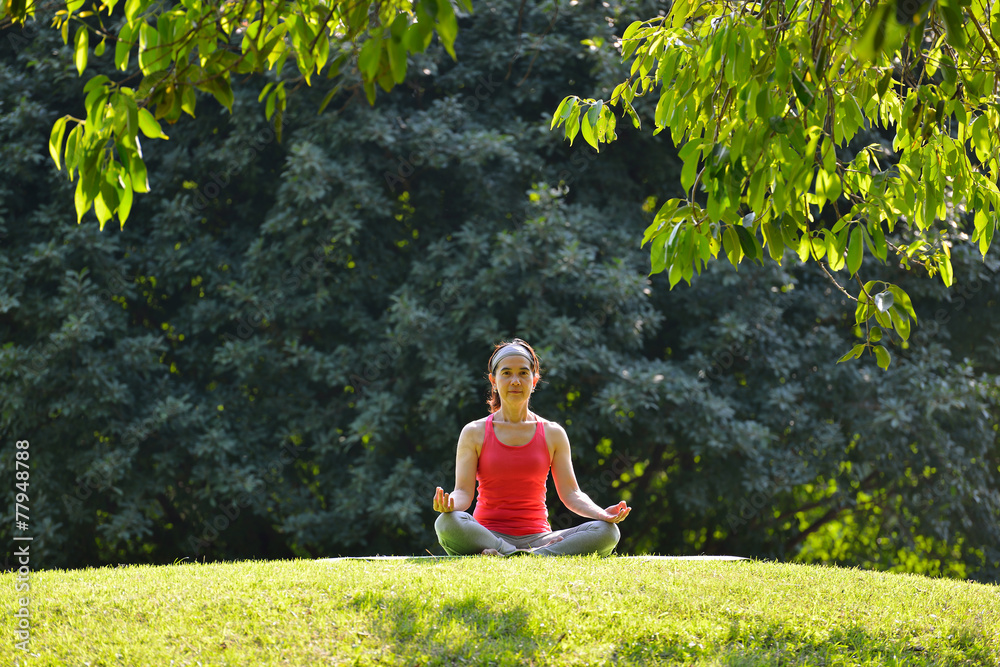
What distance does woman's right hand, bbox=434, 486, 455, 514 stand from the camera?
5676 mm

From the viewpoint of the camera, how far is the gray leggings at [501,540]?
5.94 m

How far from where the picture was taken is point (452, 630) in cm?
426

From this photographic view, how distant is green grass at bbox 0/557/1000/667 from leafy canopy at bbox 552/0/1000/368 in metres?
1.60

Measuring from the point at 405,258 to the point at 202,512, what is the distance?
3.75 metres

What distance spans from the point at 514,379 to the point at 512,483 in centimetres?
73

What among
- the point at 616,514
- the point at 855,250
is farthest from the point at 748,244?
the point at 616,514

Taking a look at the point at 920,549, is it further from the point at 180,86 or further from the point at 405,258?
the point at 180,86

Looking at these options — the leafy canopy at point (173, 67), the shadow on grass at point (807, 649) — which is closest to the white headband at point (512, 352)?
the shadow on grass at point (807, 649)

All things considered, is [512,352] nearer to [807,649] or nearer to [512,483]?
[512,483]

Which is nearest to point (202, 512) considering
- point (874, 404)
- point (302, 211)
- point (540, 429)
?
point (302, 211)

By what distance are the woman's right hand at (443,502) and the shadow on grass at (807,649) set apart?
5.92ft

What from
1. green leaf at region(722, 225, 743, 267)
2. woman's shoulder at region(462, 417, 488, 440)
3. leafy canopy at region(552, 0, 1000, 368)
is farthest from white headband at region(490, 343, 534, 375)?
green leaf at region(722, 225, 743, 267)

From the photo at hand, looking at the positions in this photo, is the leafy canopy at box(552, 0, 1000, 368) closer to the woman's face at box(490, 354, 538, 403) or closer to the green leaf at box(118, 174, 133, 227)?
the green leaf at box(118, 174, 133, 227)

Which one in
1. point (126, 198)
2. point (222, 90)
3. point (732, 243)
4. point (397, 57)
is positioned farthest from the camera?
point (732, 243)
